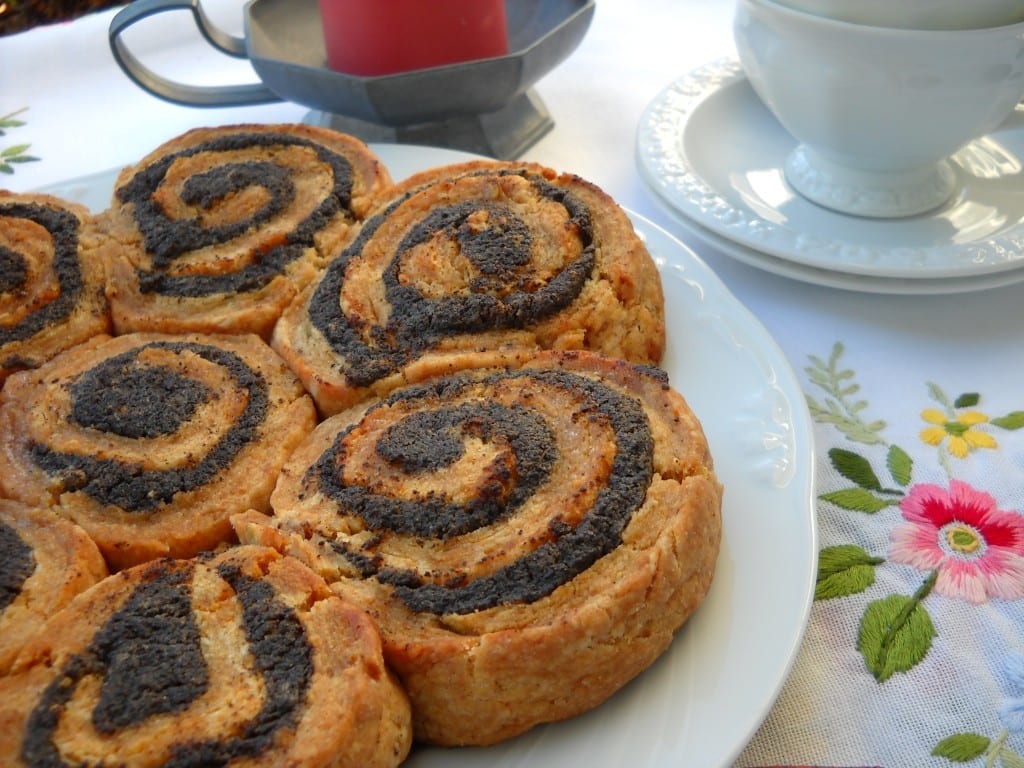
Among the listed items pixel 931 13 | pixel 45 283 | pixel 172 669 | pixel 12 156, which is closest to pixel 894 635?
pixel 172 669

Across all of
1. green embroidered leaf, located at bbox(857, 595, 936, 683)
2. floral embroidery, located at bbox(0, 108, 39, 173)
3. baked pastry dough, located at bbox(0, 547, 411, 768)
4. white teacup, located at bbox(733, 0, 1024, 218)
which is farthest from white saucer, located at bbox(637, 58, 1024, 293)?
floral embroidery, located at bbox(0, 108, 39, 173)

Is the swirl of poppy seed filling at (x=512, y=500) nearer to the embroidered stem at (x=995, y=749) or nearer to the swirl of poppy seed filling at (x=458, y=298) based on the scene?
the swirl of poppy seed filling at (x=458, y=298)

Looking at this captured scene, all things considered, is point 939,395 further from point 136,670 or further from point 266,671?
point 136,670

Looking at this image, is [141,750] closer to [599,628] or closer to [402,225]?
[599,628]

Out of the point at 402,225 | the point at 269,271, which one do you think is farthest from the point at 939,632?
the point at 269,271

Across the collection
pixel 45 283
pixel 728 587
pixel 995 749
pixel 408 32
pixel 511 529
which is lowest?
pixel 995 749

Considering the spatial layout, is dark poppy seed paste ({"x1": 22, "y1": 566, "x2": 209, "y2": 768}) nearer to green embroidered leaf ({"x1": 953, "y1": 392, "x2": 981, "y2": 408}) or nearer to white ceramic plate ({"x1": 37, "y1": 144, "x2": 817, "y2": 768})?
white ceramic plate ({"x1": 37, "y1": 144, "x2": 817, "y2": 768})
